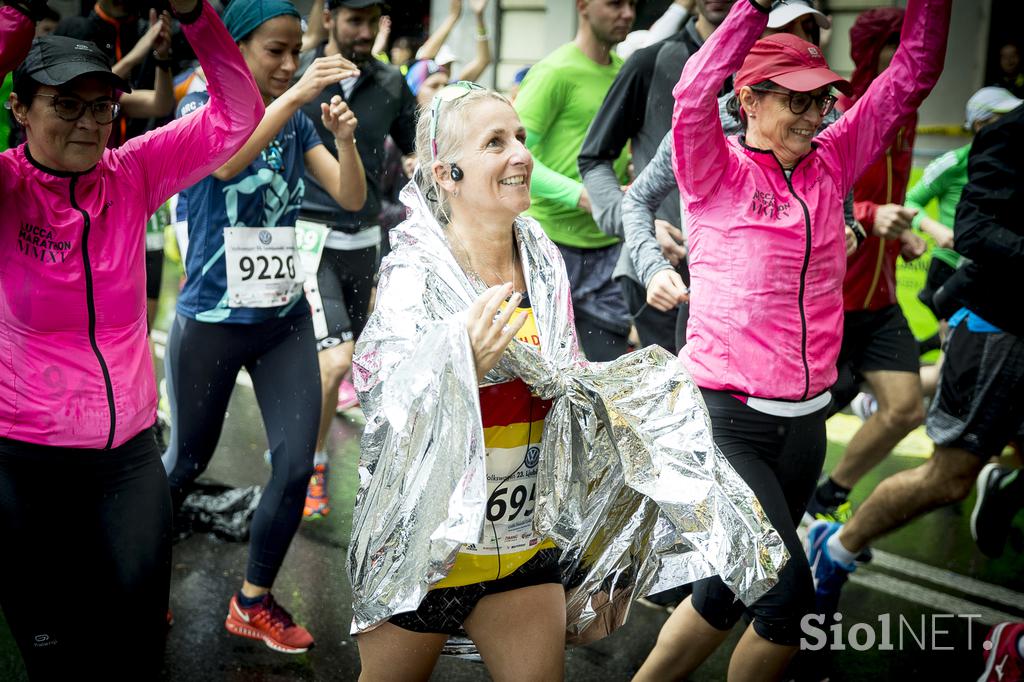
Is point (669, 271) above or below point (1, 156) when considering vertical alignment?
below

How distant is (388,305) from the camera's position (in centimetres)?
279

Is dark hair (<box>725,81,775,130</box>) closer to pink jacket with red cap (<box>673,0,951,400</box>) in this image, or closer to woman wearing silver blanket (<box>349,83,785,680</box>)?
pink jacket with red cap (<box>673,0,951,400</box>)

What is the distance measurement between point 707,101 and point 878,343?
7.38 feet

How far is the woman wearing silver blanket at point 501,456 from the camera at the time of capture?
2592 millimetres

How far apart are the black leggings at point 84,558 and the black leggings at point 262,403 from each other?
104 cm

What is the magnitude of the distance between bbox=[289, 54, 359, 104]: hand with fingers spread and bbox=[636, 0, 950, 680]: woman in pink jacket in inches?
50.0

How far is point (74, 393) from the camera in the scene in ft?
10.1

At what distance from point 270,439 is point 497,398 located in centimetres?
174

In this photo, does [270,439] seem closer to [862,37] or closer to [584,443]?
[584,443]

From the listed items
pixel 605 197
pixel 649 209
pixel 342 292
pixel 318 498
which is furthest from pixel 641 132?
pixel 318 498

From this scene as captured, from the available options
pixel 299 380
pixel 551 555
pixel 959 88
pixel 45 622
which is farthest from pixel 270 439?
pixel 959 88

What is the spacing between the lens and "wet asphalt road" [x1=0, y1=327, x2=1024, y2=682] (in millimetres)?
4238

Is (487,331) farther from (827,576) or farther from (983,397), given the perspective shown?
(983,397)

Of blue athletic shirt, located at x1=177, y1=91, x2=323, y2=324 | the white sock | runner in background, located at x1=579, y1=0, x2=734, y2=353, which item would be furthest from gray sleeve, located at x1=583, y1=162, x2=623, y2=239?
the white sock
